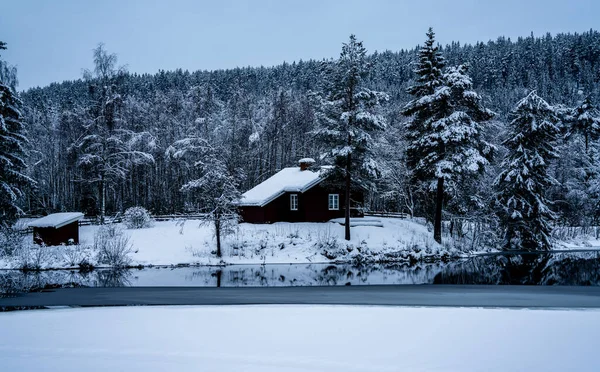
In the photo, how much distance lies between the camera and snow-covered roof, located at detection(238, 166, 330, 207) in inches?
1384

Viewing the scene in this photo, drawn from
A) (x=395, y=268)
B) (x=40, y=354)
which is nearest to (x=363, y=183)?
(x=395, y=268)

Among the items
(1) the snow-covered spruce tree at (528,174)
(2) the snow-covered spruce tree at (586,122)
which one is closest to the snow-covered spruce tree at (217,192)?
(1) the snow-covered spruce tree at (528,174)

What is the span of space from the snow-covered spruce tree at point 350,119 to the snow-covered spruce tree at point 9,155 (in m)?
19.0

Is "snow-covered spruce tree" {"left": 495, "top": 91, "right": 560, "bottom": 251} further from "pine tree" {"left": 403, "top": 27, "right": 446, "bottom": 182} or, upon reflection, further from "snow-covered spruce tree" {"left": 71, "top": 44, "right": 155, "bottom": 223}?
"snow-covered spruce tree" {"left": 71, "top": 44, "right": 155, "bottom": 223}

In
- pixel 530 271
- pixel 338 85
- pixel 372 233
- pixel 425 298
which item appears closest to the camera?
pixel 425 298

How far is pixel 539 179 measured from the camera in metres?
31.9

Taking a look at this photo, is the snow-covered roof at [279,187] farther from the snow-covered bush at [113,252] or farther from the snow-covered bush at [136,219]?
the snow-covered bush at [113,252]

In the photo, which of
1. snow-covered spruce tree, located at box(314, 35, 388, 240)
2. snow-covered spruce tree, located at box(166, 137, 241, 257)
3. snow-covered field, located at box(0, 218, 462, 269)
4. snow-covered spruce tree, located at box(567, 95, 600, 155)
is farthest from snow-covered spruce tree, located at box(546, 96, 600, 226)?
snow-covered spruce tree, located at box(166, 137, 241, 257)

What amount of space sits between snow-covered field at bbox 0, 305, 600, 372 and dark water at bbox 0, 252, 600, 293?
7473mm

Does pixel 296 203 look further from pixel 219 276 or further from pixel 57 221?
pixel 57 221

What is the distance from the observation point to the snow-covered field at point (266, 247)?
88.2ft

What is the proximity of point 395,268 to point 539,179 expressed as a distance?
14481 millimetres

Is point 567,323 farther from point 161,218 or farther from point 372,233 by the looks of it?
point 161,218

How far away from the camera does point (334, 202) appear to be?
37.0 metres
